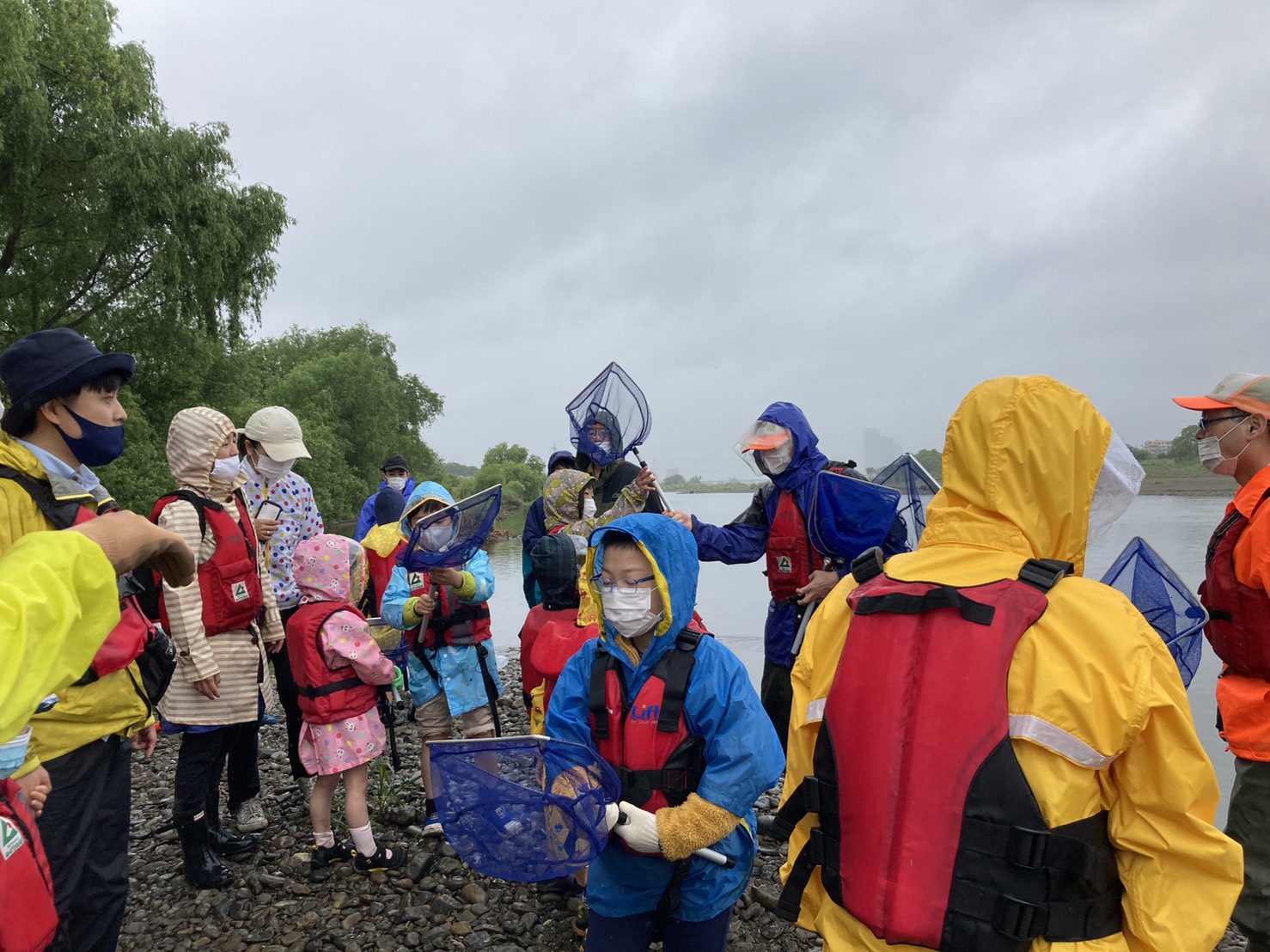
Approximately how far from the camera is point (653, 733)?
2529 mm

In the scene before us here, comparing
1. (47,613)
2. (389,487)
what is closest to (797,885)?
(47,613)

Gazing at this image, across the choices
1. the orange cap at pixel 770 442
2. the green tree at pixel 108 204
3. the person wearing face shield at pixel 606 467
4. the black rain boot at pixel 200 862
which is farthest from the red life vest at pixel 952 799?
the green tree at pixel 108 204

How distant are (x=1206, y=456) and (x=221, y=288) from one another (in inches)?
720

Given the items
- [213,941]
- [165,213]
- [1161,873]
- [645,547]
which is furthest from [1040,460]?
[165,213]

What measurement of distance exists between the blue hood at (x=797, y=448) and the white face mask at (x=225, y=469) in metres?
3.27

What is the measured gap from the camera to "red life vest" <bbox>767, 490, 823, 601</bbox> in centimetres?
468

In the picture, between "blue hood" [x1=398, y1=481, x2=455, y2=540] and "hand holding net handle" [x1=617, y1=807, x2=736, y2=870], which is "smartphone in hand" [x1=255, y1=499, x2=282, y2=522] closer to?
"blue hood" [x1=398, y1=481, x2=455, y2=540]

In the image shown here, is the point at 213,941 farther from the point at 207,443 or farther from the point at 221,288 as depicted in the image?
the point at 221,288

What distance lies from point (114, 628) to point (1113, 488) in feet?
9.76

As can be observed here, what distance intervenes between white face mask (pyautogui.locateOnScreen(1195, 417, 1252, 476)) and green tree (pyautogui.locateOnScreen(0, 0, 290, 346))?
681 inches

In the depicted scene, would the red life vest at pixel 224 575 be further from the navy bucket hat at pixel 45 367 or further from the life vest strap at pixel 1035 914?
the life vest strap at pixel 1035 914

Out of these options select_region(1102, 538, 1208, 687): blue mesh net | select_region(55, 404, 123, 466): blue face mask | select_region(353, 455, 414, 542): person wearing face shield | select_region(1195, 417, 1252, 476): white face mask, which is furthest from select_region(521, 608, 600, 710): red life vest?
select_region(353, 455, 414, 542): person wearing face shield

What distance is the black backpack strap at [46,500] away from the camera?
2.52m

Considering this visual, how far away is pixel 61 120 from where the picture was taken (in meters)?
14.5
